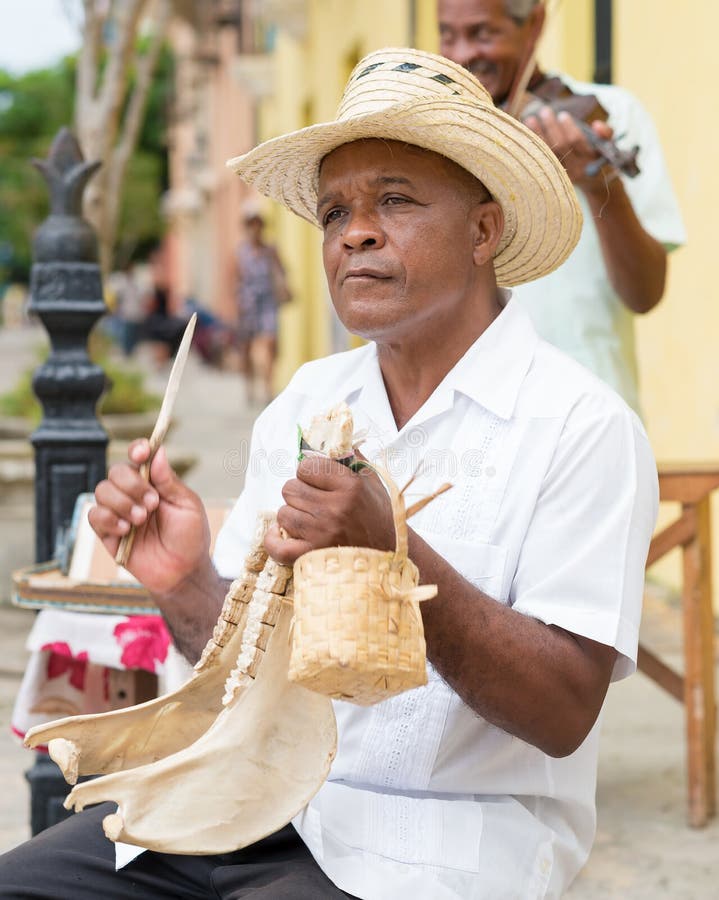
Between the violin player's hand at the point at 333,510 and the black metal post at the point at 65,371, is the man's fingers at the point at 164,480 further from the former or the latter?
the black metal post at the point at 65,371

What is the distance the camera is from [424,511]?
191cm

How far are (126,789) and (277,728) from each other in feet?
0.69

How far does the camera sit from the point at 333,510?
4.99 ft

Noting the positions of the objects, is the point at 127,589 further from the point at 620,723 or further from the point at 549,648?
the point at 620,723

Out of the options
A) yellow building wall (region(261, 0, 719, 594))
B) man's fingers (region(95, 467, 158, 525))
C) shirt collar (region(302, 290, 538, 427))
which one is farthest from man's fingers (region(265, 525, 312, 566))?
yellow building wall (region(261, 0, 719, 594))

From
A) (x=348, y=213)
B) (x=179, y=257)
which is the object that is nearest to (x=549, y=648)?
(x=348, y=213)

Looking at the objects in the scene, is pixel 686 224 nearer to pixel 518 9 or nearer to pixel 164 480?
pixel 518 9

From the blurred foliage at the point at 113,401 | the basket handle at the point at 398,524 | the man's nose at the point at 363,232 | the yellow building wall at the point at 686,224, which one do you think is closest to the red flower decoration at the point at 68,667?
the man's nose at the point at 363,232

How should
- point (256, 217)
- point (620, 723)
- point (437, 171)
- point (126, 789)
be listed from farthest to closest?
point (256, 217) < point (620, 723) < point (437, 171) < point (126, 789)

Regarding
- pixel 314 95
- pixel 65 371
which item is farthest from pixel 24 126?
pixel 65 371

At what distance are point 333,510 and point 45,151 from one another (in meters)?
38.5

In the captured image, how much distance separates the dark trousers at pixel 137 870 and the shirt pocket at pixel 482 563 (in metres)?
0.46

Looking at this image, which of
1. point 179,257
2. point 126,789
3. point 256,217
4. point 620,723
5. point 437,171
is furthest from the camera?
point 179,257

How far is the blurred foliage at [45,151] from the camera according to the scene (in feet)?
131
